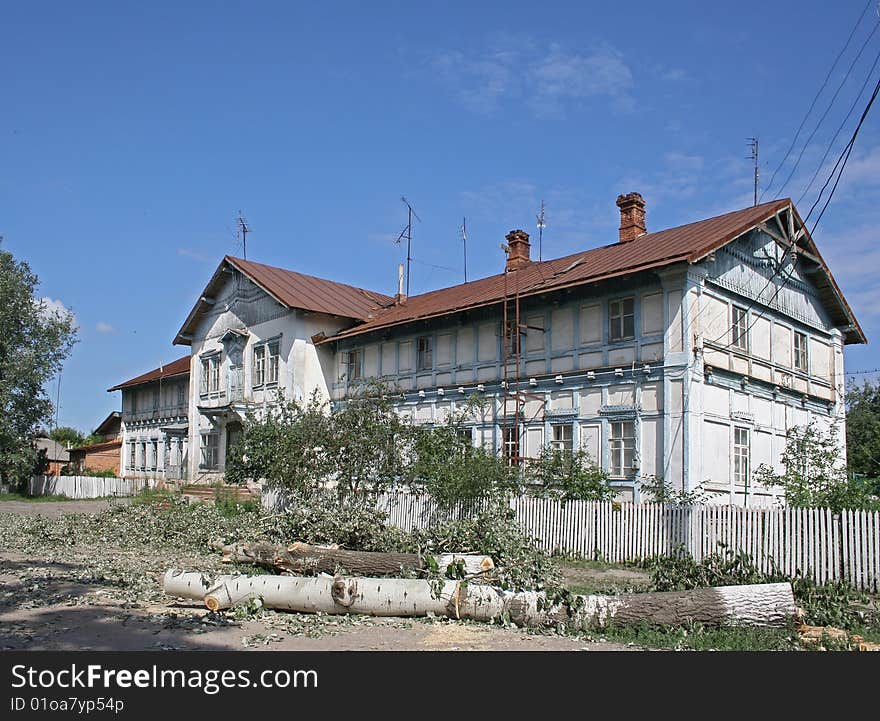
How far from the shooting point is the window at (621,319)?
20.9 m

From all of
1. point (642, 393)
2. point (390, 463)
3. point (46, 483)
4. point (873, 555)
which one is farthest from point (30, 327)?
point (873, 555)

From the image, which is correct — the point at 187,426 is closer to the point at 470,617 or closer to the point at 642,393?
the point at 642,393

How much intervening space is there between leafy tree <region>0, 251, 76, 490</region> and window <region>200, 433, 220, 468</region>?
353 inches

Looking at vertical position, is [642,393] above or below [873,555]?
above

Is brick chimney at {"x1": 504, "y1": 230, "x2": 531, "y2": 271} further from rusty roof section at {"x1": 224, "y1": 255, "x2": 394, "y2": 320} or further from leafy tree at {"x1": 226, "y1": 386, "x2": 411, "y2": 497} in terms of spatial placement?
leafy tree at {"x1": 226, "y1": 386, "x2": 411, "y2": 497}

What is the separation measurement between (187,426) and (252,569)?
27454 millimetres

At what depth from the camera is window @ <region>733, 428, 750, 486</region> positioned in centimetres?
2086

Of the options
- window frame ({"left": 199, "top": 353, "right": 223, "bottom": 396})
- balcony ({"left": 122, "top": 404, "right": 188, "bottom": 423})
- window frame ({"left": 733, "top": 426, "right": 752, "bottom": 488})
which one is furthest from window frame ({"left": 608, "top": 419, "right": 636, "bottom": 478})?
balcony ({"left": 122, "top": 404, "right": 188, "bottom": 423})

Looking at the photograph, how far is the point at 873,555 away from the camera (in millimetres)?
12703

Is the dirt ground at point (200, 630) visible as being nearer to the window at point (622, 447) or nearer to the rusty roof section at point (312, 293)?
the window at point (622, 447)

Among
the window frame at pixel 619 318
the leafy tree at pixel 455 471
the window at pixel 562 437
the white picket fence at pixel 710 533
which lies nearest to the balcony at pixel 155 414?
the leafy tree at pixel 455 471

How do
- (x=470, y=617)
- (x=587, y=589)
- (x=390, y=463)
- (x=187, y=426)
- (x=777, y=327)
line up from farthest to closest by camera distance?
(x=187, y=426) < (x=777, y=327) < (x=390, y=463) < (x=587, y=589) < (x=470, y=617)

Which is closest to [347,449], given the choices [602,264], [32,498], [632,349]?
[632,349]

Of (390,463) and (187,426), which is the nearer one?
(390,463)
